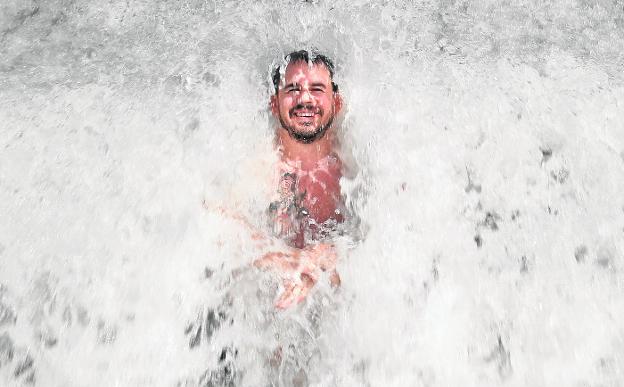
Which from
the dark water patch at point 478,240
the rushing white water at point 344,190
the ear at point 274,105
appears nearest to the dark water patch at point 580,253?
the rushing white water at point 344,190

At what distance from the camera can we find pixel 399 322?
52.1 inches

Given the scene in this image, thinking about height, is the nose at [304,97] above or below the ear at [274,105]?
above

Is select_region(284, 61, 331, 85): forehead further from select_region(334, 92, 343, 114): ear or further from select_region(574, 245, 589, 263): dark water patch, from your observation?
select_region(574, 245, 589, 263): dark water patch

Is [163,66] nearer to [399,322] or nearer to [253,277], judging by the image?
[253,277]

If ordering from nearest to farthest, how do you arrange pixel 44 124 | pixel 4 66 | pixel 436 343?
pixel 436 343
pixel 44 124
pixel 4 66

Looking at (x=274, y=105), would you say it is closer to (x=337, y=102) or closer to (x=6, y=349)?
(x=337, y=102)

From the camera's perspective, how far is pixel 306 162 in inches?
58.5

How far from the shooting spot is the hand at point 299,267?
1334 mm

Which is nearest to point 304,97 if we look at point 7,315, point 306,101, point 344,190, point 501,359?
point 306,101

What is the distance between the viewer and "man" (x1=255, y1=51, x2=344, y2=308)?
143 cm

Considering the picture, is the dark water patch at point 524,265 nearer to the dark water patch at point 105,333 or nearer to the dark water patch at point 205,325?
the dark water patch at point 205,325

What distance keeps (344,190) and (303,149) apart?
182mm

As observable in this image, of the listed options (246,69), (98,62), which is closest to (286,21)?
(246,69)

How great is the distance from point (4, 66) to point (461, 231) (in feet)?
5.55
